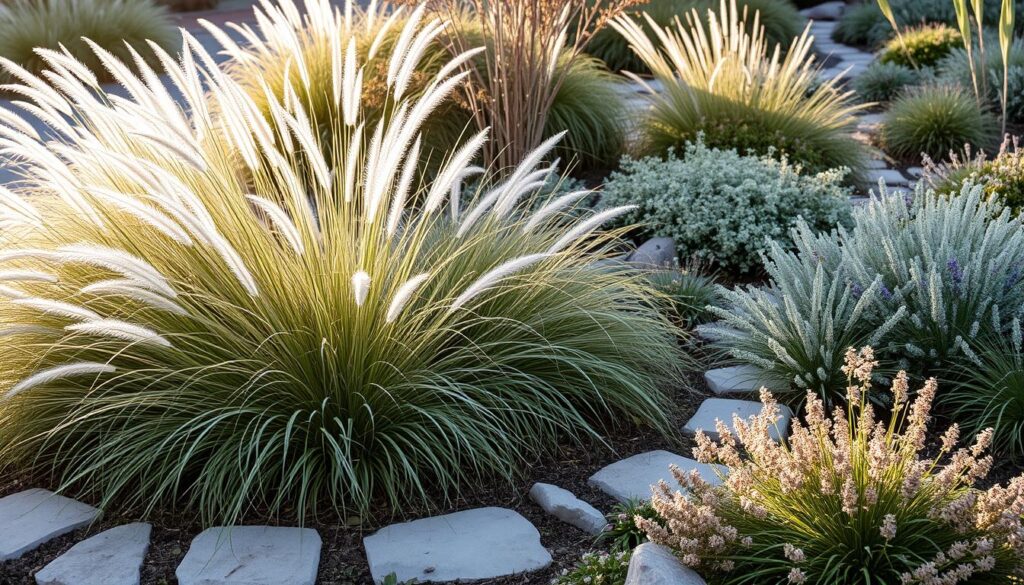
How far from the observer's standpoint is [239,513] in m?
2.94

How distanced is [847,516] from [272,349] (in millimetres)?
1584

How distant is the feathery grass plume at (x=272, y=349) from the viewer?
2.84 m

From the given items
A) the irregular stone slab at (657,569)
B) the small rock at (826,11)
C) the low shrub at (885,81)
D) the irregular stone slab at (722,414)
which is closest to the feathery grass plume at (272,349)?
the irregular stone slab at (722,414)

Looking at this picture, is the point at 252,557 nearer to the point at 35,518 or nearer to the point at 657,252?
the point at 35,518

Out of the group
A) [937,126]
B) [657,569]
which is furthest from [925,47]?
[657,569]

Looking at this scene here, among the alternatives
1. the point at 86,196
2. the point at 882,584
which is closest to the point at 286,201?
the point at 86,196

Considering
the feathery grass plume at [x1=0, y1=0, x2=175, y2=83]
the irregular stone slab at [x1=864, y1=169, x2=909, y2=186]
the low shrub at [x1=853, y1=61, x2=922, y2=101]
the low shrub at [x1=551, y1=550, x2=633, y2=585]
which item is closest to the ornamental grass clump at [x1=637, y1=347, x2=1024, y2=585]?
the low shrub at [x1=551, y1=550, x2=633, y2=585]

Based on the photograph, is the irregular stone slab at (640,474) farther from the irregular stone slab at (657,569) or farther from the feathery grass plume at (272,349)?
the irregular stone slab at (657,569)

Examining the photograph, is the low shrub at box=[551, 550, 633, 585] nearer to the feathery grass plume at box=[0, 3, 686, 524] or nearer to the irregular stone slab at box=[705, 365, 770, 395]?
the feathery grass plume at box=[0, 3, 686, 524]

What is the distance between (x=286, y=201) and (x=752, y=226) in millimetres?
2558

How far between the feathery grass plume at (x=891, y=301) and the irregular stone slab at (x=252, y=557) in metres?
1.64

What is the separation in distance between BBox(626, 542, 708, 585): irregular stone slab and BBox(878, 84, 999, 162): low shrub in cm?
565

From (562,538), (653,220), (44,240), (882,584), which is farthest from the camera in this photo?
(653,220)

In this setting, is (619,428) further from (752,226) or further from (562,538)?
(752,226)
